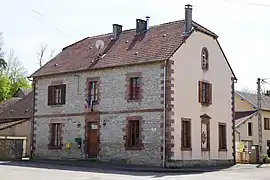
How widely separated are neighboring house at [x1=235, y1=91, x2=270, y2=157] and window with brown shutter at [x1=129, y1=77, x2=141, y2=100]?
19.1m

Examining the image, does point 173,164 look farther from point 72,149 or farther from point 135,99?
point 72,149

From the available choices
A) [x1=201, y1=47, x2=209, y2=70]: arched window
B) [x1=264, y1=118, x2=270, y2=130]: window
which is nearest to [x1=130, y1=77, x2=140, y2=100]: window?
[x1=201, y1=47, x2=209, y2=70]: arched window

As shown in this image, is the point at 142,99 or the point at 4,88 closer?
the point at 142,99

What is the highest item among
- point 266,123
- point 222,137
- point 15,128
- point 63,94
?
point 63,94

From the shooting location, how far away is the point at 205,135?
33625 mm

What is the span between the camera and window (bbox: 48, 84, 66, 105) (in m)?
36.9

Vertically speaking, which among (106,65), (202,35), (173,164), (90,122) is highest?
(202,35)

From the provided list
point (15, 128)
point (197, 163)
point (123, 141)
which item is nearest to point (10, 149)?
point (15, 128)

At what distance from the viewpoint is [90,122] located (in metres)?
34.5

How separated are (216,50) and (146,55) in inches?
252

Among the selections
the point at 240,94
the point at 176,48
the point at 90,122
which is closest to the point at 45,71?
the point at 90,122

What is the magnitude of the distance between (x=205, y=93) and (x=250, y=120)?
18.6 meters

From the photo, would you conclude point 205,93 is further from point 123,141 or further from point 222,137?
point 123,141

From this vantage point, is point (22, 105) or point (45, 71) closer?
point (45, 71)
